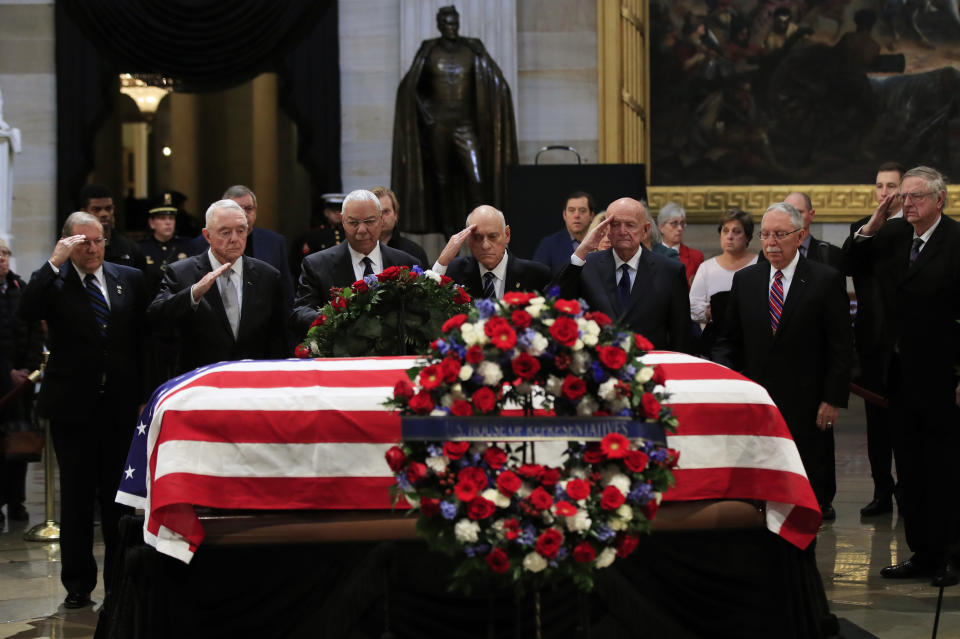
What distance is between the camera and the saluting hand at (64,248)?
525 cm

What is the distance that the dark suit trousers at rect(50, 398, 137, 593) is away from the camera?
17.7 feet

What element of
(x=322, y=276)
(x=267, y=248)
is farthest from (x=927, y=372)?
(x=267, y=248)

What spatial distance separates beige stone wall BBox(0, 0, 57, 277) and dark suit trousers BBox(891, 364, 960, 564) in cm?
785

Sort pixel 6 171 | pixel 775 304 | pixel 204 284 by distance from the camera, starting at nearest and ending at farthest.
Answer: pixel 204 284 < pixel 775 304 < pixel 6 171

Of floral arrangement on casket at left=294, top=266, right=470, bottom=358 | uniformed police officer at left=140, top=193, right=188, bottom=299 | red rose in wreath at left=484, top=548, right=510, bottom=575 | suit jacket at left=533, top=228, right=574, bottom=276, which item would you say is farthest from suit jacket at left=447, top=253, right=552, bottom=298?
uniformed police officer at left=140, top=193, right=188, bottom=299

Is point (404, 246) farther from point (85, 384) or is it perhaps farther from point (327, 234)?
point (85, 384)

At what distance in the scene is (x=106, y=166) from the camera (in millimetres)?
16438

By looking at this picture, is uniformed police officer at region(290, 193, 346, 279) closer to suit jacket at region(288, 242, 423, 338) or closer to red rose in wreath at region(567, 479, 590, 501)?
suit jacket at region(288, 242, 423, 338)

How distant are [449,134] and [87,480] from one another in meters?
4.97

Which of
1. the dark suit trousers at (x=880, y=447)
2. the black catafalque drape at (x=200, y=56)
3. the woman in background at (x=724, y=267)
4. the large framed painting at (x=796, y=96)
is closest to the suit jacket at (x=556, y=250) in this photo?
the woman in background at (x=724, y=267)

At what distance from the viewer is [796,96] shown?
1081 cm

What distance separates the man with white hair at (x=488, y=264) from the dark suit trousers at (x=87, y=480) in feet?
5.12

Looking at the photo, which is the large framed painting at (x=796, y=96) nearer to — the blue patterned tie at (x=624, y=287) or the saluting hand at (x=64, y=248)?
the blue patterned tie at (x=624, y=287)

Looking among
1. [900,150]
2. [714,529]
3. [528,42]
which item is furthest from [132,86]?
[714,529]
